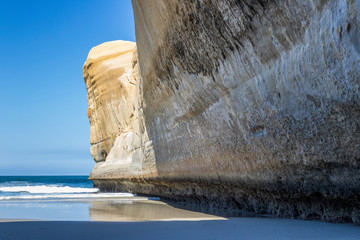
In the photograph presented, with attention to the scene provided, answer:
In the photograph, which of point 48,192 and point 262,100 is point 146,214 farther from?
point 48,192

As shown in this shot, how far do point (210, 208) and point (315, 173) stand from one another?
3364mm

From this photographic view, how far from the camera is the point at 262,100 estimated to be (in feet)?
14.3

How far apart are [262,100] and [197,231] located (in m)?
1.77

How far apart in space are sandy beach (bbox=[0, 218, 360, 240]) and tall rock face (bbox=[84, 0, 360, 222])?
452mm

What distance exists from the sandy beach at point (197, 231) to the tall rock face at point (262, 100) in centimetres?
45

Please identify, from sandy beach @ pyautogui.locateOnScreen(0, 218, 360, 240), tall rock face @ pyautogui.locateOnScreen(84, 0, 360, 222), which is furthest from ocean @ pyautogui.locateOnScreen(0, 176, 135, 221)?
tall rock face @ pyautogui.locateOnScreen(84, 0, 360, 222)

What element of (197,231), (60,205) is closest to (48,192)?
(60,205)

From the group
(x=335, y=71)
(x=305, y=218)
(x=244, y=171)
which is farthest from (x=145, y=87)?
(x=335, y=71)

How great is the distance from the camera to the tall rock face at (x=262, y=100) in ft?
10.6

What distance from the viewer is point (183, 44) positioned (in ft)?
20.3

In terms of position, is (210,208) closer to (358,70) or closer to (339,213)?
(339,213)

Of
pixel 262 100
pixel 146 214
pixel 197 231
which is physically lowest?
pixel 146 214

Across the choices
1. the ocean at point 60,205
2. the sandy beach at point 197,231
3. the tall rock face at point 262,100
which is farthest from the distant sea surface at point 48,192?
the sandy beach at point 197,231

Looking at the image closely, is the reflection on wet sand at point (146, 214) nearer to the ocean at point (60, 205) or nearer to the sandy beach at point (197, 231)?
the ocean at point (60, 205)
